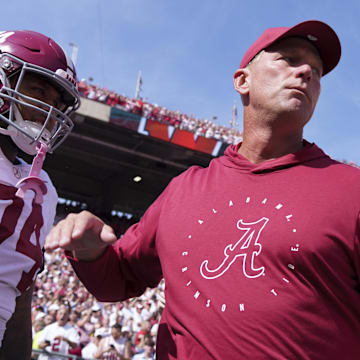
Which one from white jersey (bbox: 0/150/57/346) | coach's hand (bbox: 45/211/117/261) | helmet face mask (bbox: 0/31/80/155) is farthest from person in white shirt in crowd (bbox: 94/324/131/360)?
coach's hand (bbox: 45/211/117/261)

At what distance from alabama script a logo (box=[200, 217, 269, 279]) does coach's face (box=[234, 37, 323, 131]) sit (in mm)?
487

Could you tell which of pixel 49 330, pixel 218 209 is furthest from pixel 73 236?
pixel 49 330

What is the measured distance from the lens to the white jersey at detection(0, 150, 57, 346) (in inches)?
67.4

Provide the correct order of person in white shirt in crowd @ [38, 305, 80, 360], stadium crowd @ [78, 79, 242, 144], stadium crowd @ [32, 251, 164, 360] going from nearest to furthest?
person in white shirt in crowd @ [38, 305, 80, 360], stadium crowd @ [32, 251, 164, 360], stadium crowd @ [78, 79, 242, 144]

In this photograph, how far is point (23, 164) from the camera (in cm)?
209

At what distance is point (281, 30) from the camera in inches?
68.6

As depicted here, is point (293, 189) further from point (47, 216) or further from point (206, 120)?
point (206, 120)

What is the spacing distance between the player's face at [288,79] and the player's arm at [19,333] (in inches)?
54.1

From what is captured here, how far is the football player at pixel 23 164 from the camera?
5.78 ft

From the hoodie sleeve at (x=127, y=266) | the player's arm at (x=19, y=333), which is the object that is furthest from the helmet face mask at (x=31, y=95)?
the player's arm at (x=19, y=333)

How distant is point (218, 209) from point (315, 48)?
820 millimetres

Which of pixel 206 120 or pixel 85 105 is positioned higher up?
pixel 206 120

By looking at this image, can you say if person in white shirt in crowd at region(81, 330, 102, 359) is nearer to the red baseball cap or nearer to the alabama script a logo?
the alabama script a logo

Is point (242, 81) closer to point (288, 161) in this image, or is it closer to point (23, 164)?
point (288, 161)
